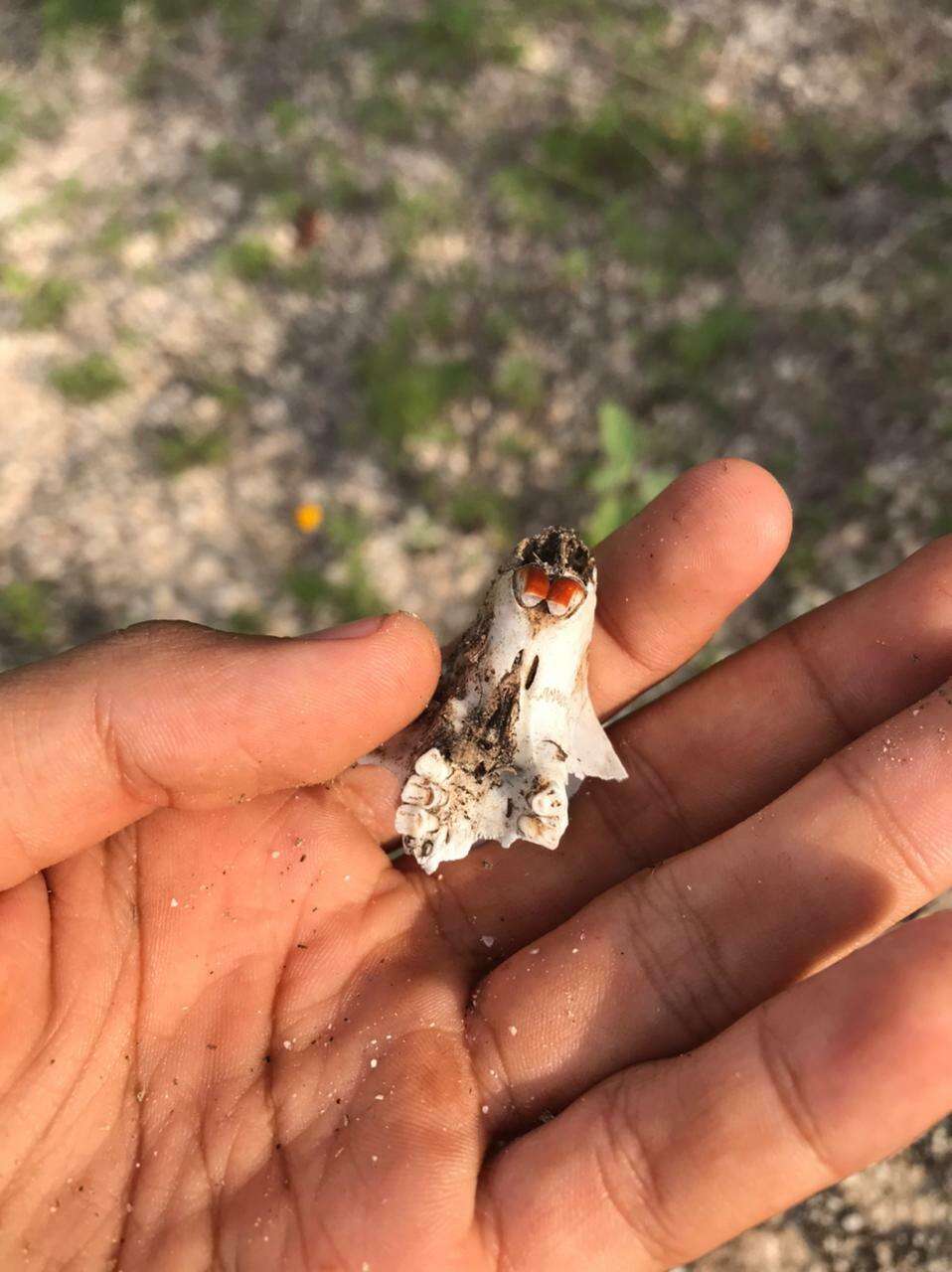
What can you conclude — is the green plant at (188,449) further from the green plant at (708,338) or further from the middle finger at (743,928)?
the middle finger at (743,928)

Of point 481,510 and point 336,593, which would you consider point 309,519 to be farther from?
point 481,510

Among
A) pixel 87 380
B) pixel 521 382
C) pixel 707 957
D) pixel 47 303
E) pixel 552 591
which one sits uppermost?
pixel 47 303

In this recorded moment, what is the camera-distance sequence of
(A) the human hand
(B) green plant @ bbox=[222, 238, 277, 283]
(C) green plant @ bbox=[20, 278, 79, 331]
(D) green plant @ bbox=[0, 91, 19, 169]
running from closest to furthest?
(A) the human hand → (C) green plant @ bbox=[20, 278, 79, 331] → (B) green plant @ bbox=[222, 238, 277, 283] → (D) green plant @ bbox=[0, 91, 19, 169]

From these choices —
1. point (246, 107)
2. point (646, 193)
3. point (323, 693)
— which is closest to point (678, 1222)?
point (323, 693)

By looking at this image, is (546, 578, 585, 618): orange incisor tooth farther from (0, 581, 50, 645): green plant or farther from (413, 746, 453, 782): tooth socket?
(0, 581, 50, 645): green plant

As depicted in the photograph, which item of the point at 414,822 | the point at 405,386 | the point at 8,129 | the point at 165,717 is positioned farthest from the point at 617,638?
the point at 8,129

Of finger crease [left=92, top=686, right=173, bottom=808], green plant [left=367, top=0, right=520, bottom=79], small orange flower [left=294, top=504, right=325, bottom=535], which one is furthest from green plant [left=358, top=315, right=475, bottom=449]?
finger crease [left=92, top=686, right=173, bottom=808]

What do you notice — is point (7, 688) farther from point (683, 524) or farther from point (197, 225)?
point (197, 225)
